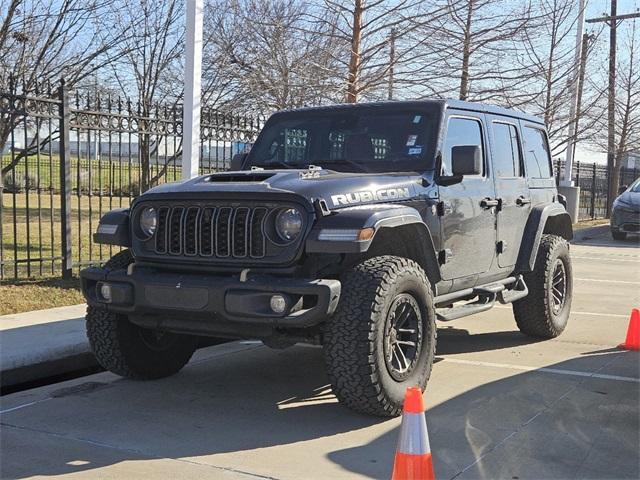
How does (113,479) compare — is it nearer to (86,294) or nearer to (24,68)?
(86,294)

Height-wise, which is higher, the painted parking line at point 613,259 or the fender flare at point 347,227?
the fender flare at point 347,227

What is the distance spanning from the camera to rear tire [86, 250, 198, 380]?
5.40 m

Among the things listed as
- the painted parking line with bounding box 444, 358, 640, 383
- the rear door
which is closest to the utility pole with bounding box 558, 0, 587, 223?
the rear door

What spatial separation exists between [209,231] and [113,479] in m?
1.67

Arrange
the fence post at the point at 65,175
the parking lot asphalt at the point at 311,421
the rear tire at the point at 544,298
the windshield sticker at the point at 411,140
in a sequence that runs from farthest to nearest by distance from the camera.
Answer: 1. the fence post at the point at 65,175
2. the rear tire at the point at 544,298
3. the windshield sticker at the point at 411,140
4. the parking lot asphalt at the point at 311,421

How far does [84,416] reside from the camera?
499 cm

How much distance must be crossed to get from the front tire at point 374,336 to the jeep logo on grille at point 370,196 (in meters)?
0.40

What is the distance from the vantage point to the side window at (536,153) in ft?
24.0

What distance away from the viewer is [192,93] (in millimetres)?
8539

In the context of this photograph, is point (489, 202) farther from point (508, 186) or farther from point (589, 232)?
point (589, 232)

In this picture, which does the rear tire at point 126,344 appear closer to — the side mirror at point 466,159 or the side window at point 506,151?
the side mirror at point 466,159

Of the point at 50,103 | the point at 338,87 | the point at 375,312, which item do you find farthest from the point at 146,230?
the point at 338,87

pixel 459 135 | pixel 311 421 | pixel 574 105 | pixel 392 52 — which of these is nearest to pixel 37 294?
pixel 311 421

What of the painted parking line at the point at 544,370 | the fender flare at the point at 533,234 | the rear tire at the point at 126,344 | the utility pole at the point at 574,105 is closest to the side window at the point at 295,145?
the rear tire at the point at 126,344
